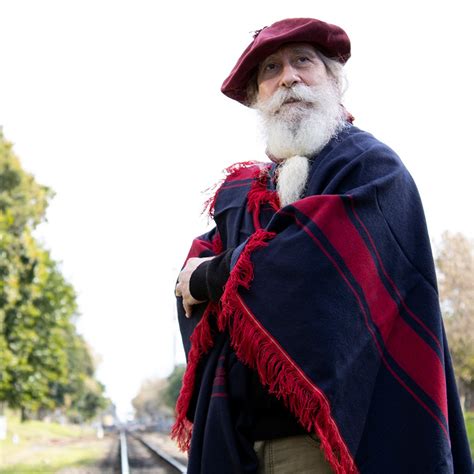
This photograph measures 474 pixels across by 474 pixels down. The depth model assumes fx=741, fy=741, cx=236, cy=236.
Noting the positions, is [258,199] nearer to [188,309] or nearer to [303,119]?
[303,119]

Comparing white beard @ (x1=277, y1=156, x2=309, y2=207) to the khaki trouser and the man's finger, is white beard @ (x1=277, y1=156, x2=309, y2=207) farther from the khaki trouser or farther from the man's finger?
the khaki trouser

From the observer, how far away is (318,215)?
78.4 inches

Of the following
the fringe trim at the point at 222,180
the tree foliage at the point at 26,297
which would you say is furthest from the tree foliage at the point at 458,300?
the fringe trim at the point at 222,180

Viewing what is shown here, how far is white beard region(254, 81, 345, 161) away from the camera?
2293 millimetres

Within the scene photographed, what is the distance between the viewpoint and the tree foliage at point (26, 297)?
74.5ft

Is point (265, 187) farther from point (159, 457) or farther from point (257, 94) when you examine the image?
point (159, 457)

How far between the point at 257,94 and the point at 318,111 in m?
0.34

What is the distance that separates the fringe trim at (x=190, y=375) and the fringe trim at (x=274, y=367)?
0.11 metres

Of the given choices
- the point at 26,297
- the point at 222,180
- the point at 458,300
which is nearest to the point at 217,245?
the point at 222,180

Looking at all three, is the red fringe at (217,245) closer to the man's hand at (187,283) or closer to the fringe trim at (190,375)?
the man's hand at (187,283)

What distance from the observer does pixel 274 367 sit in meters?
1.94

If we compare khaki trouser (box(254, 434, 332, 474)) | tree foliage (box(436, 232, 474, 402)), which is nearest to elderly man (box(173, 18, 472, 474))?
khaki trouser (box(254, 434, 332, 474))

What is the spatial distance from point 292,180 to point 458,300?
1285cm

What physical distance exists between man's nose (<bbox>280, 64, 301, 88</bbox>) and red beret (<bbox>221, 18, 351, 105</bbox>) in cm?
8
